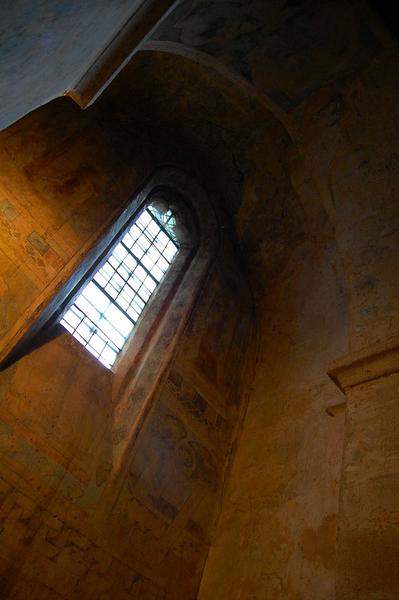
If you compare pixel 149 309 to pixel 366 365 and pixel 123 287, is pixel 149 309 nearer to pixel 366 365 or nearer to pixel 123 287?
pixel 123 287

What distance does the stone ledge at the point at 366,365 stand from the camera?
3.13 m

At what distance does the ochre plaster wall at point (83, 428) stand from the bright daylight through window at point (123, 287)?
45cm

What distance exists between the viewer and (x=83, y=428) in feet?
15.8

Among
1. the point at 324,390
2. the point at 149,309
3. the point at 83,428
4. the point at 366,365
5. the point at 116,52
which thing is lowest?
the point at 83,428

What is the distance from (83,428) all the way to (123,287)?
2215 mm

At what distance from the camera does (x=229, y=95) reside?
6.94 m

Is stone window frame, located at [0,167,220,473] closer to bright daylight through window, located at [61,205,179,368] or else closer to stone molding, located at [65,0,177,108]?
bright daylight through window, located at [61,205,179,368]

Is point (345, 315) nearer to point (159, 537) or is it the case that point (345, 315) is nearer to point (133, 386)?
point (133, 386)

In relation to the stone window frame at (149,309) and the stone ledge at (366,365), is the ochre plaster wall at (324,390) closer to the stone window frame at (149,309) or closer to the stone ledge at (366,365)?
the stone ledge at (366,365)

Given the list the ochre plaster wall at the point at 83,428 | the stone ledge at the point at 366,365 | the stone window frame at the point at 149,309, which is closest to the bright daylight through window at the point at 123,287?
the stone window frame at the point at 149,309

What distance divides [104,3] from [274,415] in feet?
15.7

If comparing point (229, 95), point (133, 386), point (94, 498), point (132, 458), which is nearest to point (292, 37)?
point (229, 95)

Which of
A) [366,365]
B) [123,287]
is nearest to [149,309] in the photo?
[123,287]

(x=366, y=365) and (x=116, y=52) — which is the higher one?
(x=116, y=52)
